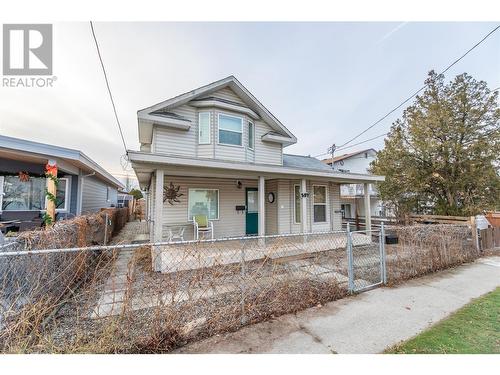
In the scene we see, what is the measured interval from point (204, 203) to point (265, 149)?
3.88 m

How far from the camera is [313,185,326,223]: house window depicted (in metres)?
10.6

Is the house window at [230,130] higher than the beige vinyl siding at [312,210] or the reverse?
higher

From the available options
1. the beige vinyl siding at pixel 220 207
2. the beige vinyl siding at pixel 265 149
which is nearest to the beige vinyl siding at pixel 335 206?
the beige vinyl siding at pixel 265 149

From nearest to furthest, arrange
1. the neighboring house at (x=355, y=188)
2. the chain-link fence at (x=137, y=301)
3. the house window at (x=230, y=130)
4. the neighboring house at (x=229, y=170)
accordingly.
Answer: the chain-link fence at (x=137, y=301)
the neighboring house at (x=229, y=170)
the house window at (x=230, y=130)
the neighboring house at (x=355, y=188)

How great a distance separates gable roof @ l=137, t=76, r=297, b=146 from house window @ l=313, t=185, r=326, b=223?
2701 mm

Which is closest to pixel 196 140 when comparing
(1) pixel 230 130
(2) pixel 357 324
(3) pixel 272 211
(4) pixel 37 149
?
(1) pixel 230 130

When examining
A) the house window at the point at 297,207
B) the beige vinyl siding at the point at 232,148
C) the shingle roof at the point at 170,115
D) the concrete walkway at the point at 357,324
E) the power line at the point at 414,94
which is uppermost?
the power line at the point at 414,94

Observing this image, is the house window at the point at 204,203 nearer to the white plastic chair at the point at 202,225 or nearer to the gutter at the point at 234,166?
the white plastic chair at the point at 202,225

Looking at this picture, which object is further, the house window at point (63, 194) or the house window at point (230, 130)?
the house window at point (63, 194)

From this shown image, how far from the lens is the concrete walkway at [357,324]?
2.76 m
